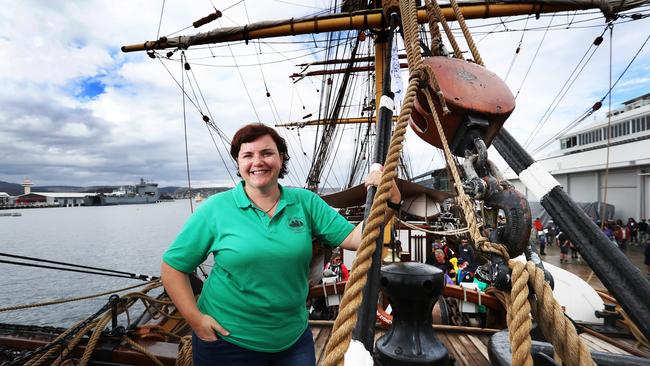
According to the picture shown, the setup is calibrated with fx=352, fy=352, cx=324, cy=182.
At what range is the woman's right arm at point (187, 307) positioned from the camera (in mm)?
1462

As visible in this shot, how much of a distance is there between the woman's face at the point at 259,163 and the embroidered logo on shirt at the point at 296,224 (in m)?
0.18

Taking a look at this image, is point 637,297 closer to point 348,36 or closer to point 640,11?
point 640,11

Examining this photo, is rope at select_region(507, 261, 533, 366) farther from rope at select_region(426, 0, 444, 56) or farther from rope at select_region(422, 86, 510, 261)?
rope at select_region(426, 0, 444, 56)

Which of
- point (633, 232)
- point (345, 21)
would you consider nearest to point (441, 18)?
point (345, 21)

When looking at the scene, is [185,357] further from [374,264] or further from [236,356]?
[374,264]

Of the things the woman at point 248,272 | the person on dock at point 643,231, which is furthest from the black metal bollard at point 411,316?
the person on dock at point 643,231

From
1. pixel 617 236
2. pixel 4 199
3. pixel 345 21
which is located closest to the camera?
pixel 345 21

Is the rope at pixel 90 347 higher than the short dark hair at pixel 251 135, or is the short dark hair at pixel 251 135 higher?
the short dark hair at pixel 251 135

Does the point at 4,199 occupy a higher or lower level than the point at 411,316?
lower

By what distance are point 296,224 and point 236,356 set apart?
0.60m

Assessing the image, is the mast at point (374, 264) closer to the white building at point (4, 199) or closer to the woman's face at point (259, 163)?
the woman's face at point (259, 163)

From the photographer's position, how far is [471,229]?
1134mm

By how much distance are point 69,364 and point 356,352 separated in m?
3.54

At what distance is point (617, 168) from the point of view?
17.4 m
